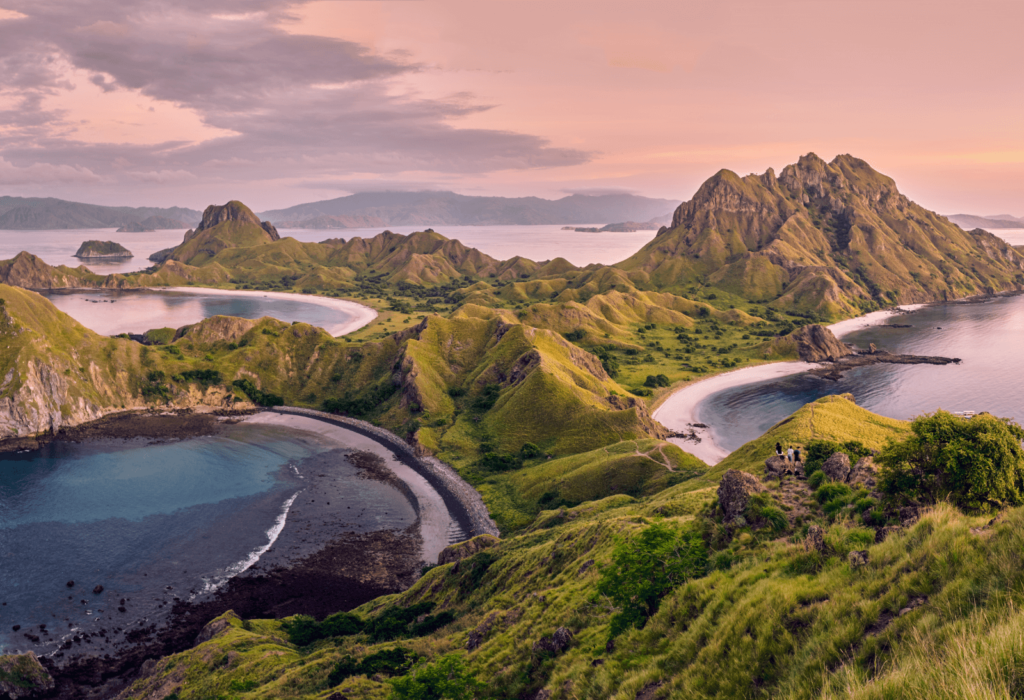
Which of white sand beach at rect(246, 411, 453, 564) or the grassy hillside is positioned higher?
the grassy hillside

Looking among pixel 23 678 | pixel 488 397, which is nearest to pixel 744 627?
pixel 23 678

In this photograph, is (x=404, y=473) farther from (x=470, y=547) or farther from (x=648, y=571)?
(x=648, y=571)

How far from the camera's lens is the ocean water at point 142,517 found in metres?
85.8

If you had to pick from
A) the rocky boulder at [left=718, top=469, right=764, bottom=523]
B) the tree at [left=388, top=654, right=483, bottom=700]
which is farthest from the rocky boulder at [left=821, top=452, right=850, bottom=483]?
the tree at [left=388, top=654, right=483, bottom=700]

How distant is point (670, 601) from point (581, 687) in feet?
22.9

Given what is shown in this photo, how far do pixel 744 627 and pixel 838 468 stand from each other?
89.8ft

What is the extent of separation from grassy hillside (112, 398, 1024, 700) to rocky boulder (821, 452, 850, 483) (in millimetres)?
2462

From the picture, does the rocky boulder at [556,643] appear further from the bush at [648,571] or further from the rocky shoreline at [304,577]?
the rocky shoreline at [304,577]

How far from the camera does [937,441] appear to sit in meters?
35.2

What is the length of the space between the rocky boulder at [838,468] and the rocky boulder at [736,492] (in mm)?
6475

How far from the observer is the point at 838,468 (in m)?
43.5

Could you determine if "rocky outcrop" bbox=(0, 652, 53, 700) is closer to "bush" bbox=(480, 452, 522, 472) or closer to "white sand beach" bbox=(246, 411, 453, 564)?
"white sand beach" bbox=(246, 411, 453, 564)

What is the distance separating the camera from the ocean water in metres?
85.8

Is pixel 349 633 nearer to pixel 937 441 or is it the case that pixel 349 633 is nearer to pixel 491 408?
pixel 937 441
